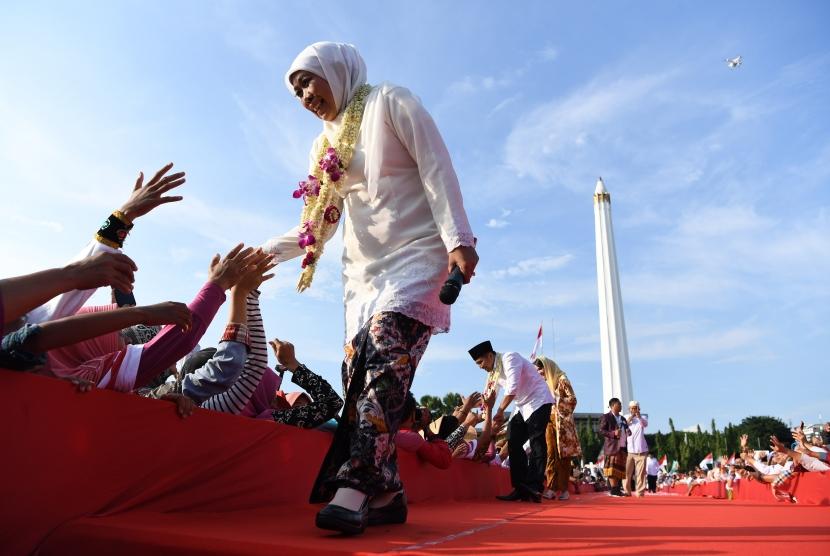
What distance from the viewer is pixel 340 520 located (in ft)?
6.13

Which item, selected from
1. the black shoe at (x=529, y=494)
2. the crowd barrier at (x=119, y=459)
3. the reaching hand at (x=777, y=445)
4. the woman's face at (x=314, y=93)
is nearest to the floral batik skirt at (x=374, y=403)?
the crowd barrier at (x=119, y=459)

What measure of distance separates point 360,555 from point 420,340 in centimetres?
102

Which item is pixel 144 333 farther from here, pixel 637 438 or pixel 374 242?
pixel 637 438

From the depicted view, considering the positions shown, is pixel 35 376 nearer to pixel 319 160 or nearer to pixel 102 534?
pixel 102 534

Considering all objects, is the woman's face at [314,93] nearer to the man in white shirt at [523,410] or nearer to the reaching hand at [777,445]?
the man in white shirt at [523,410]

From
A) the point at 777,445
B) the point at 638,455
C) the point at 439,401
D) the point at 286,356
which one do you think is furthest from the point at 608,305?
the point at 286,356

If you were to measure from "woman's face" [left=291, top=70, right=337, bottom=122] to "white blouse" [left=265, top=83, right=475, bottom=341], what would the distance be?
0.19 metres

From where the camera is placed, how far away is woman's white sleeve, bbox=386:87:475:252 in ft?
7.56

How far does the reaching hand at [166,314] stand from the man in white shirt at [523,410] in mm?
4403

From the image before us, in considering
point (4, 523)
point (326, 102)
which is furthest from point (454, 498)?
point (4, 523)

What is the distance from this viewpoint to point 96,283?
184 cm

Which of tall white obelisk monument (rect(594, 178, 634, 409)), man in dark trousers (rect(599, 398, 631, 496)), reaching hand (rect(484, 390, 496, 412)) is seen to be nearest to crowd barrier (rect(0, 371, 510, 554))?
reaching hand (rect(484, 390, 496, 412))

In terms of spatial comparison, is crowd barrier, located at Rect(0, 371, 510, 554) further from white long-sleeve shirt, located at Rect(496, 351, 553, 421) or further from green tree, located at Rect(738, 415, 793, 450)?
green tree, located at Rect(738, 415, 793, 450)

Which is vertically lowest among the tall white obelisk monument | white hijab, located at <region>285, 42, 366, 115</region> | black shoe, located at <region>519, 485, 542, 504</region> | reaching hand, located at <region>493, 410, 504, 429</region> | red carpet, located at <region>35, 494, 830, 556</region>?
black shoe, located at <region>519, 485, 542, 504</region>
